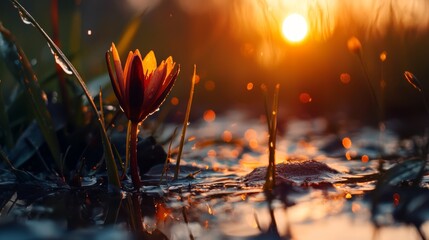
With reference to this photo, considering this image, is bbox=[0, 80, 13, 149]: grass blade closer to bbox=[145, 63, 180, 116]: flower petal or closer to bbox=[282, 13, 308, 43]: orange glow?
bbox=[145, 63, 180, 116]: flower petal

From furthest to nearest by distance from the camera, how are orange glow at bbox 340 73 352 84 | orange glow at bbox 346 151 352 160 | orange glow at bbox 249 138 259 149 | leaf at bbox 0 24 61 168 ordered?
orange glow at bbox 340 73 352 84 < orange glow at bbox 249 138 259 149 < orange glow at bbox 346 151 352 160 < leaf at bbox 0 24 61 168

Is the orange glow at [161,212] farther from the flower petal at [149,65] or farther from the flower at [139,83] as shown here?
the flower petal at [149,65]

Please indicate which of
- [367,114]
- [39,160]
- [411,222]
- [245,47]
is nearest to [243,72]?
[245,47]

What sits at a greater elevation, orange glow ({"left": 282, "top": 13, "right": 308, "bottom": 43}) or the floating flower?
orange glow ({"left": 282, "top": 13, "right": 308, "bottom": 43})

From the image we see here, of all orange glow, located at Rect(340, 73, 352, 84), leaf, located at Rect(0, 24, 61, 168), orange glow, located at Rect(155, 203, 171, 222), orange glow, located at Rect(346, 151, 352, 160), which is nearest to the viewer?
orange glow, located at Rect(155, 203, 171, 222)

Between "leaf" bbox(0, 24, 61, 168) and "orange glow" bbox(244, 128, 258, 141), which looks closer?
"leaf" bbox(0, 24, 61, 168)

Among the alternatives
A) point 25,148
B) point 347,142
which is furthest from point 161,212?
point 347,142

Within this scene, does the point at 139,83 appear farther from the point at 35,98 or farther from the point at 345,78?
the point at 345,78

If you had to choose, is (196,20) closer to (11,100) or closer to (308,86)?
(308,86)

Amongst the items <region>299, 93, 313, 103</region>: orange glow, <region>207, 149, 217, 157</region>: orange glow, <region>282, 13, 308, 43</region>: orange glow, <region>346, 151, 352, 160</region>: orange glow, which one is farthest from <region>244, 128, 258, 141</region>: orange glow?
<region>299, 93, 313, 103</region>: orange glow
